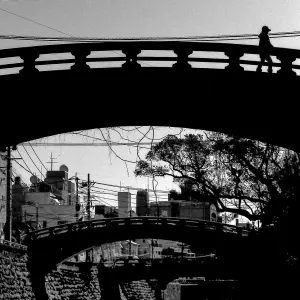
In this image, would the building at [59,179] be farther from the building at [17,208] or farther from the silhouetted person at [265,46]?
the silhouetted person at [265,46]

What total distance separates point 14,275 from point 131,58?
2362 cm

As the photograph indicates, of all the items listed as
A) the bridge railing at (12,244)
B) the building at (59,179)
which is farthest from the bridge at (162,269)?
the building at (59,179)

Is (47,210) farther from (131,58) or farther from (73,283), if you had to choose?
(131,58)

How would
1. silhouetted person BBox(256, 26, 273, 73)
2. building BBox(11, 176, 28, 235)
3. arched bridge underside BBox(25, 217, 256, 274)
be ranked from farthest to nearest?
1. building BBox(11, 176, 28, 235)
2. arched bridge underside BBox(25, 217, 256, 274)
3. silhouetted person BBox(256, 26, 273, 73)

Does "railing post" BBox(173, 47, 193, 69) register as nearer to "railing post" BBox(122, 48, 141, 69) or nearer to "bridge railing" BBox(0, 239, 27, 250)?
"railing post" BBox(122, 48, 141, 69)

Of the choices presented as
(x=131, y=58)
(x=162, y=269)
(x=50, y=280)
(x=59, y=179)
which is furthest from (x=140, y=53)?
(x=59, y=179)

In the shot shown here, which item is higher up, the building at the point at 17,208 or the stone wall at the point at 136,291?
the building at the point at 17,208

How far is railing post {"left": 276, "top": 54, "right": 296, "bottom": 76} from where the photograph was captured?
48.9ft

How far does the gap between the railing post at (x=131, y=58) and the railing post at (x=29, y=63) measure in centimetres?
219

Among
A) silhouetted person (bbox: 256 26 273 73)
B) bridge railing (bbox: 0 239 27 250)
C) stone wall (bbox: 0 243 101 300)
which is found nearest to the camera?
silhouetted person (bbox: 256 26 273 73)

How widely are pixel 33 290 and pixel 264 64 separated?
91.6 ft

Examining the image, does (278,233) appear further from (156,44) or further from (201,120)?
(156,44)

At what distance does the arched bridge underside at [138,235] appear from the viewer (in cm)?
4259

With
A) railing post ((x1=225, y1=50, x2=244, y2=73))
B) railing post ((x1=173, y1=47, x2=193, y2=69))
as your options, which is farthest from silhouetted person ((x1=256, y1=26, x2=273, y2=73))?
railing post ((x1=173, y1=47, x2=193, y2=69))
